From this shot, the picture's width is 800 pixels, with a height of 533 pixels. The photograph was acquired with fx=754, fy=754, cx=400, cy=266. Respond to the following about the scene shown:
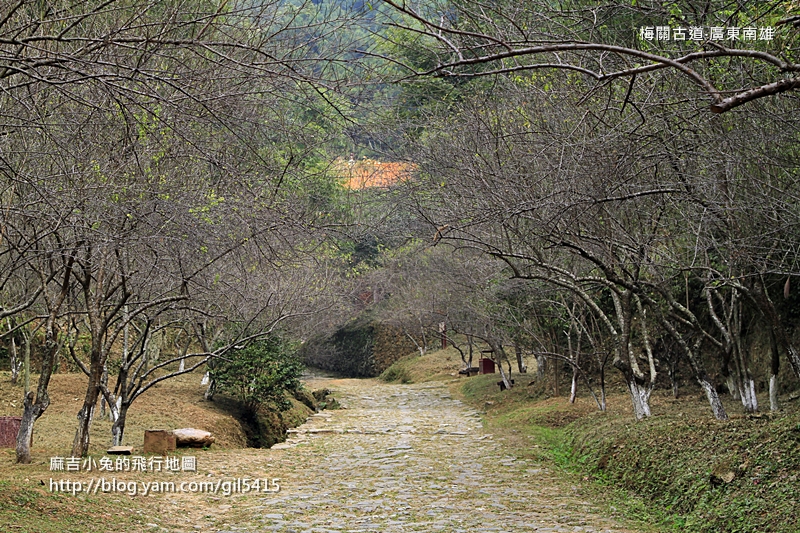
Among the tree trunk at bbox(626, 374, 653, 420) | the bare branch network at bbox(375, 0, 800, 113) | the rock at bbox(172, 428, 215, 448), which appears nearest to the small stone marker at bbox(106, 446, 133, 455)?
the rock at bbox(172, 428, 215, 448)

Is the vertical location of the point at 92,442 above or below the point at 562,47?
below

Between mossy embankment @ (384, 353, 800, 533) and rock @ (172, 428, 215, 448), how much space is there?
17.4ft

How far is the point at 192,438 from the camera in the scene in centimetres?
1226

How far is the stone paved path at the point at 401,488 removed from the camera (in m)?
7.59

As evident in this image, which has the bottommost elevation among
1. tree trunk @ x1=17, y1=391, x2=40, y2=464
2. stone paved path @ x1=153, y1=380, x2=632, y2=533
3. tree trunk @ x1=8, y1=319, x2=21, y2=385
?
stone paved path @ x1=153, y1=380, x2=632, y2=533

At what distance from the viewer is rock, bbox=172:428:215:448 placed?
1214 cm

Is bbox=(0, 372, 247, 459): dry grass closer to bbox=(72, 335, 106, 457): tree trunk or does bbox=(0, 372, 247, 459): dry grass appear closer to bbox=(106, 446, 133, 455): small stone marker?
bbox=(106, 446, 133, 455): small stone marker

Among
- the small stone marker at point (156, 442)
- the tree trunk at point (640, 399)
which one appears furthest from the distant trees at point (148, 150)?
the tree trunk at point (640, 399)

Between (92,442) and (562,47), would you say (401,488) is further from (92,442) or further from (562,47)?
(562,47)

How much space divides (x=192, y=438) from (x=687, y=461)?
766 cm

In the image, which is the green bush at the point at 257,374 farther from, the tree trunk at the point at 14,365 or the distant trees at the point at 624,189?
the distant trees at the point at 624,189

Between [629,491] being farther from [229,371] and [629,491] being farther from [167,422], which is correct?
[229,371]

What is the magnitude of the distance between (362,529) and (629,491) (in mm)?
3395

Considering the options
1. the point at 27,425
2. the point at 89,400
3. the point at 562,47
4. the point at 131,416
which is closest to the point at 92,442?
the point at 27,425
